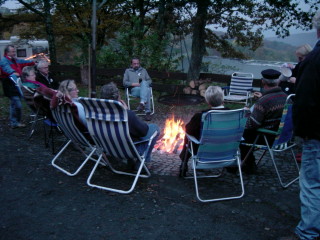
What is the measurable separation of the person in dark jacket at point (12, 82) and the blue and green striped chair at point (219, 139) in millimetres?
3939

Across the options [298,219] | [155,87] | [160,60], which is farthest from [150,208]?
[160,60]

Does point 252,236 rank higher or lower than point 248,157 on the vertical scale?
lower

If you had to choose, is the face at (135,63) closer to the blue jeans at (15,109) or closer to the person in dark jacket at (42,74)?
the person in dark jacket at (42,74)

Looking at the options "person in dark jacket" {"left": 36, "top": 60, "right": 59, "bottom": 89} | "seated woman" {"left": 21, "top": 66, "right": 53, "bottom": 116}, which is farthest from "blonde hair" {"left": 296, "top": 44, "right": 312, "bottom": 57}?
"person in dark jacket" {"left": 36, "top": 60, "right": 59, "bottom": 89}

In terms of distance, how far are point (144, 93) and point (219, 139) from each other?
4290 millimetres

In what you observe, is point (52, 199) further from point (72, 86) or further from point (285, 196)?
point (285, 196)

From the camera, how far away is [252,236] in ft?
9.64

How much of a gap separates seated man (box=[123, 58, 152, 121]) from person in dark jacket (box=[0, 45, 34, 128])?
8.33 ft

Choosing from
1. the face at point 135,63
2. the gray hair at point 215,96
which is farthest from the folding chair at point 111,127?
the face at point 135,63

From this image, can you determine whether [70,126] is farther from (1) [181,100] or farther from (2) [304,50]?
(2) [304,50]

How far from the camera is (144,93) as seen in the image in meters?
7.64

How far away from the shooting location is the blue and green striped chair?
3441 mm

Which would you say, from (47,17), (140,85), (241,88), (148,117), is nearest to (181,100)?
(148,117)

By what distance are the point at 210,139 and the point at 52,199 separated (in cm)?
184
